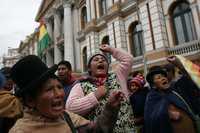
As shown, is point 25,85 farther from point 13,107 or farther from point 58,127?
point 13,107

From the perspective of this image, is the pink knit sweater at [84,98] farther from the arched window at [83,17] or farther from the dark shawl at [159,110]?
the arched window at [83,17]

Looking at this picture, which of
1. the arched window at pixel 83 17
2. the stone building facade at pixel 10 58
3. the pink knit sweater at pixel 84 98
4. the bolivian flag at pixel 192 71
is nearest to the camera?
the pink knit sweater at pixel 84 98

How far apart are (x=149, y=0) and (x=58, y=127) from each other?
41.1 feet

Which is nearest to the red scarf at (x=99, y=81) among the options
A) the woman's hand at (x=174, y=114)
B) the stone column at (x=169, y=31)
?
the woman's hand at (x=174, y=114)

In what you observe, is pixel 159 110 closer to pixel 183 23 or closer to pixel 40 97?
pixel 40 97

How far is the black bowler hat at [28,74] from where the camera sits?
153 cm

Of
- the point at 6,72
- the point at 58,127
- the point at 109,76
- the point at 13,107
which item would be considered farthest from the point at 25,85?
the point at 6,72

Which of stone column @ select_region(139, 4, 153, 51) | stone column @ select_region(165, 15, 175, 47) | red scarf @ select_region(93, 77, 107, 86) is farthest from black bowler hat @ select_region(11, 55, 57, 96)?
stone column @ select_region(139, 4, 153, 51)

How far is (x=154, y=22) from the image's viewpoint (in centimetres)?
1254

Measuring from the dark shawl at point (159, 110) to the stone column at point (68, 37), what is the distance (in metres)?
16.5

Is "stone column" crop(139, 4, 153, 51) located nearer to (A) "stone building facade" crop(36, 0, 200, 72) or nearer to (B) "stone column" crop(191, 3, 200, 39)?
(A) "stone building facade" crop(36, 0, 200, 72)

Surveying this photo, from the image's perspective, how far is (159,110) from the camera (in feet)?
9.79

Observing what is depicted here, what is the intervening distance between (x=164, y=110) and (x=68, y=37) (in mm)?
17776

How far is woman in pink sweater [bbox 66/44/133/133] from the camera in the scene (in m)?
2.18
